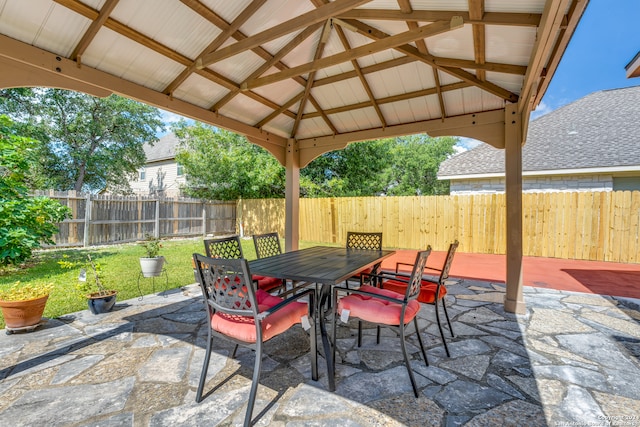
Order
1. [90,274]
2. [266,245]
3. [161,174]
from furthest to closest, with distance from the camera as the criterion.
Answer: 1. [161,174]
2. [266,245]
3. [90,274]

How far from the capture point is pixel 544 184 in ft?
27.0

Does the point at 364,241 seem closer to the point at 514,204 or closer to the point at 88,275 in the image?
the point at 514,204

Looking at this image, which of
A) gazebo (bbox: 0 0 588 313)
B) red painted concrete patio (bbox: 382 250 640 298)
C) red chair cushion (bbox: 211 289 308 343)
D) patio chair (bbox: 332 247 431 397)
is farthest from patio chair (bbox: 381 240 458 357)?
red painted concrete patio (bbox: 382 250 640 298)

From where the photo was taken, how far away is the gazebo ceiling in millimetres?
2225

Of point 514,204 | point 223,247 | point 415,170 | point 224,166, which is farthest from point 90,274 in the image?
point 415,170

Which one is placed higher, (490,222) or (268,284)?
(490,222)

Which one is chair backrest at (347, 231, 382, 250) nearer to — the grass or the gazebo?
the gazebo

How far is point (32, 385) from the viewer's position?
6.77ft

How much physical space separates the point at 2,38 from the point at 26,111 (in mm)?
13067

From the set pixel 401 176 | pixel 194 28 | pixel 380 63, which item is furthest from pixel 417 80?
pixel 401 176

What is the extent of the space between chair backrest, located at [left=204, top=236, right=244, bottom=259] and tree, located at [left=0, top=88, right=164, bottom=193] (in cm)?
1282

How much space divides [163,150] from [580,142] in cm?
1841

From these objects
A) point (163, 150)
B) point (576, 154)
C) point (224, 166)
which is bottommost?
point (576, 154)

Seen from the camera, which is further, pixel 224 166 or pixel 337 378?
pixel 224 166
